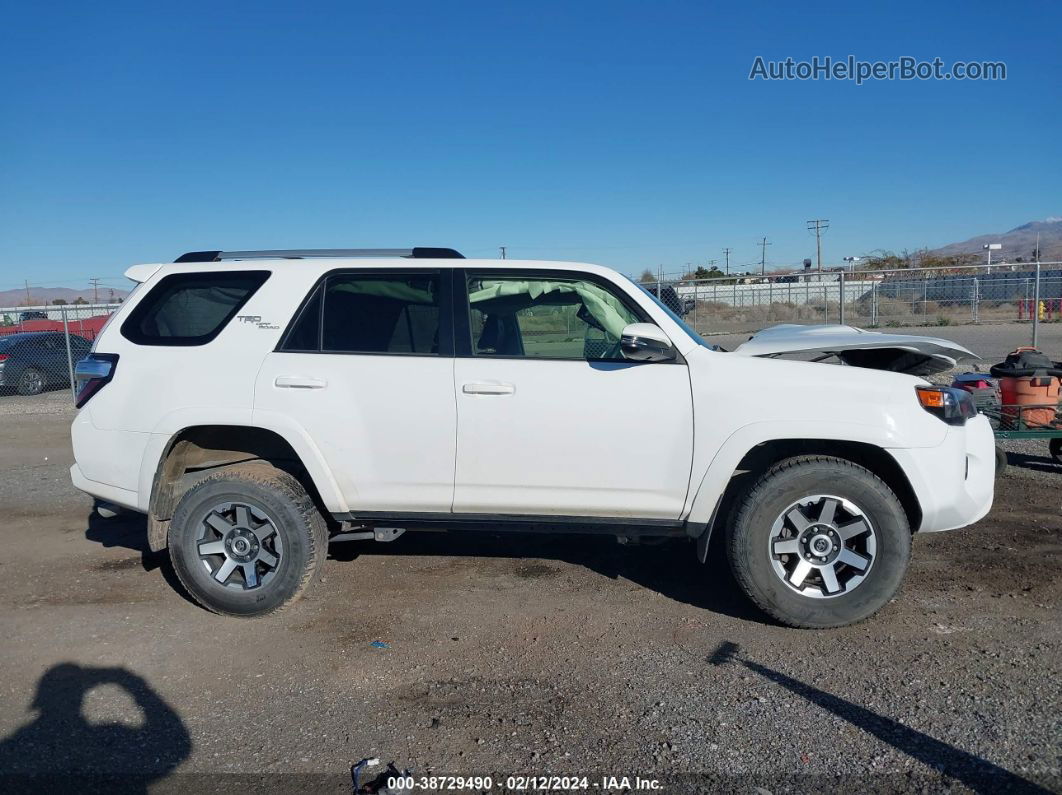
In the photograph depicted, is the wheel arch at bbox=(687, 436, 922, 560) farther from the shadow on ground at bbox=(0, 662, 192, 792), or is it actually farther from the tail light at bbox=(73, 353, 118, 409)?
the tail light at bbox=(73, 353, 118, 409)

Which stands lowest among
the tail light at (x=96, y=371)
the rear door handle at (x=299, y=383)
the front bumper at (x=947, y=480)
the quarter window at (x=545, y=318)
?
the front bumper at (x=947, y=480)

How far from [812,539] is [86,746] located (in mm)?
3433

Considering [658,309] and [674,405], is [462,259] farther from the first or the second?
[674,405]

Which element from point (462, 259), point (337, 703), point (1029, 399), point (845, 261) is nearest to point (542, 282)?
point (462, 259)

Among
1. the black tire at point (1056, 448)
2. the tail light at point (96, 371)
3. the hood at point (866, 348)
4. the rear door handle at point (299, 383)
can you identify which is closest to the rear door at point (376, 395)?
the rear door handle at point (299, 383)

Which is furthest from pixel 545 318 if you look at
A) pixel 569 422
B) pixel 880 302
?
pixel 880 302

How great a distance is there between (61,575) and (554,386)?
3619mm

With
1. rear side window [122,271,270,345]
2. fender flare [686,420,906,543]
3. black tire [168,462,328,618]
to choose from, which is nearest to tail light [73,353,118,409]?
rear side window [122,271,270,345]

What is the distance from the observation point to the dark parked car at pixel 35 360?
16.4 m

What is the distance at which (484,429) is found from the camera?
4352 mm

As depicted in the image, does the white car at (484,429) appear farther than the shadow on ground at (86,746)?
Yes

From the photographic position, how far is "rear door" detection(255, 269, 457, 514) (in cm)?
440

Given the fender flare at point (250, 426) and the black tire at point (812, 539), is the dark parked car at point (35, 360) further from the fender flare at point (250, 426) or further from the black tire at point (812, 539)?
the black tire at point (812, 539)

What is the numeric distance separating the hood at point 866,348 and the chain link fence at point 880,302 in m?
10.8
